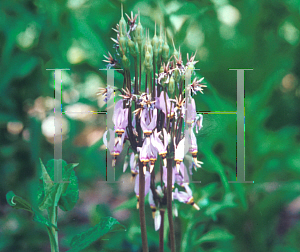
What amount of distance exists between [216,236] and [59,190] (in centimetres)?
85

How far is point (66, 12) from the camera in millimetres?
1465

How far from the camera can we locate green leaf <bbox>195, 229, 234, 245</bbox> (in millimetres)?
1512

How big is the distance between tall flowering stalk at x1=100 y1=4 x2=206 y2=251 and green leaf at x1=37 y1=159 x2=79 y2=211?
0.98 ft

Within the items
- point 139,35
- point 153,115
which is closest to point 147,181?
point 153,115

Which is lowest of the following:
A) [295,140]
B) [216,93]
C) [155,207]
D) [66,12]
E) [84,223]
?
[84,223]

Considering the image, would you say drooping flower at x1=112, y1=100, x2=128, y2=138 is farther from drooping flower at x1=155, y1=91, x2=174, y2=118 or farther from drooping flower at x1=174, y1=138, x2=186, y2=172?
drooping flower at x1=174, y1=138, x2=186, y2=172

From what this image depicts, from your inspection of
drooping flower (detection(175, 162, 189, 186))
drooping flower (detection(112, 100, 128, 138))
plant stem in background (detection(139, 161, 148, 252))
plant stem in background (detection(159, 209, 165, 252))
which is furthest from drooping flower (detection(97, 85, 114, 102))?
plant stem in background (detection(159, 209, 165, 252))

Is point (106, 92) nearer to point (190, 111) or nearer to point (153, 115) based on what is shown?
point (153, 115)

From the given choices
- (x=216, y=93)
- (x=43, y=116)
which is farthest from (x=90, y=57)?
(x=216, y=93)

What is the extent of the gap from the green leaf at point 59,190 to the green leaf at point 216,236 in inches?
27.2

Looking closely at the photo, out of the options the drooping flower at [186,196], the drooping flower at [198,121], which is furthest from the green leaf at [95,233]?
the drooping flower at [198,121]

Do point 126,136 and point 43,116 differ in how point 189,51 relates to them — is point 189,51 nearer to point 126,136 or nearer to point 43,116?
point 126,136

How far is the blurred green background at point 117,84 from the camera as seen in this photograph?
1470 millimetres

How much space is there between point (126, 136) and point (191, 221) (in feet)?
1.93
